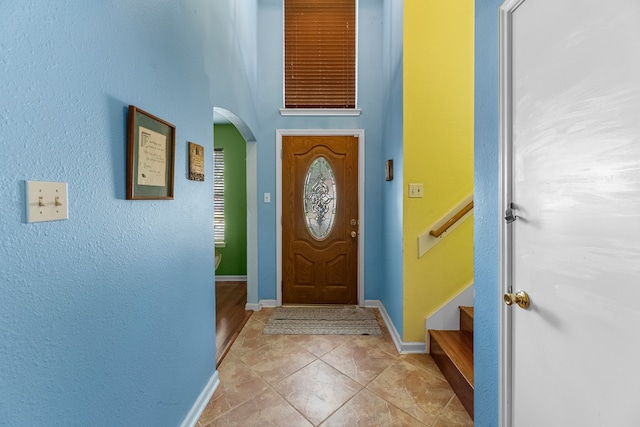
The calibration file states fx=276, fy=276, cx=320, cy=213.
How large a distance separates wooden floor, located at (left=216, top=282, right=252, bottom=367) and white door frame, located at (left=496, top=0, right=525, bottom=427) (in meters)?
1.95

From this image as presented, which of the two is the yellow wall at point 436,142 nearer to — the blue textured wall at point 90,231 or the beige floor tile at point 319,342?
the beige floor tile at point 319,342

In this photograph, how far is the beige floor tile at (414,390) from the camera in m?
1.68

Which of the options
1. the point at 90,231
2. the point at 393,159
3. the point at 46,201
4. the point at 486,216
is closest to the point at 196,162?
the point at 90,231

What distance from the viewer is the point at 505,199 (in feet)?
3.44

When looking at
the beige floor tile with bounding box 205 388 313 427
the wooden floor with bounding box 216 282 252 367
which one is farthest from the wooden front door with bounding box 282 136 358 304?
the beige floor tile with bounding box 205 388 313 427

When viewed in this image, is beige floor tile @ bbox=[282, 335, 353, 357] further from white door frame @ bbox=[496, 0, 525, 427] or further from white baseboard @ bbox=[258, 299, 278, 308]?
white door frame @ bbox=[496, 0, 525, 427]

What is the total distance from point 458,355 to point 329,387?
92 centimetres

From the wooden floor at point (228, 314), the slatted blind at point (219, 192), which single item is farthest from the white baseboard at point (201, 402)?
the slatted blind at point (219, 192)

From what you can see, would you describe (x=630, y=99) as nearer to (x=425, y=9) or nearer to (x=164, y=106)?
(x=164, y=106)

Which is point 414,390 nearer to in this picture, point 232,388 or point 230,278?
point 232,388

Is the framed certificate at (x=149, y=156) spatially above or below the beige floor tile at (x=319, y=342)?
above

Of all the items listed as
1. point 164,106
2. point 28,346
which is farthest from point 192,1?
point 28,346

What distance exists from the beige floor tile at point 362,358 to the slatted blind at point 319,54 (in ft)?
8.71

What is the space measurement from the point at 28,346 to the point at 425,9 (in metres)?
2.99
